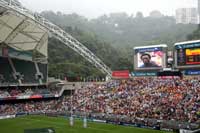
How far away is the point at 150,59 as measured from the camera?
45844 millimetres

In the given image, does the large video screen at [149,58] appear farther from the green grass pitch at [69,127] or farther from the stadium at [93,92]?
the green grass pitch at [69,127]

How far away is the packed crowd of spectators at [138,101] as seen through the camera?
124 ft

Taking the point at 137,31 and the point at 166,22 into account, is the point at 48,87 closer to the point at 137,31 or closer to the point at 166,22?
the point at 137,31

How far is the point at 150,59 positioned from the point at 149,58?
249 millimetres

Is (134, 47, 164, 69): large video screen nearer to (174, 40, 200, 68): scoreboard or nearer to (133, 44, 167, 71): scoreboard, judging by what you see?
(133, 44, 167, 71): scoreboard

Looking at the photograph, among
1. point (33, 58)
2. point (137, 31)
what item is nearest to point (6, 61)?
point (33, 58)

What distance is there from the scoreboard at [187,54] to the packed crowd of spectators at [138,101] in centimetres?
251

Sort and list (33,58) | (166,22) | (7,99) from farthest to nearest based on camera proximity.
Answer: (166,22) < (33,58) < (7,99)

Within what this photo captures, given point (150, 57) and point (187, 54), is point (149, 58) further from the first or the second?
point (187, 54)

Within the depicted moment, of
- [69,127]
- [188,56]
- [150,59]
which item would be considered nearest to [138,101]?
[150,59]

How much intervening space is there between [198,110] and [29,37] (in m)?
36.6

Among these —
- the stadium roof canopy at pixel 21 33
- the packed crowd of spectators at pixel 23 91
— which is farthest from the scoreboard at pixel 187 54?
the packed crowd of spectators at pixel 23 91

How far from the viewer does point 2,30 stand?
58375mm

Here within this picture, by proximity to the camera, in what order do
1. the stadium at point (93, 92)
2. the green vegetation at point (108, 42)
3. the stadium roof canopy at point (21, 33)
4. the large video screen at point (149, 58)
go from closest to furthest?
the stadium at point (93, 92)
the large video screen at point (149, 58)
the stadium roof canopy at point (21, 33)
the green vegetation at point (108, 42)
